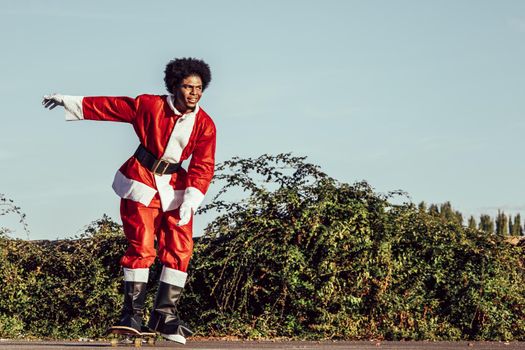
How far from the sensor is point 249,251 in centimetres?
1009

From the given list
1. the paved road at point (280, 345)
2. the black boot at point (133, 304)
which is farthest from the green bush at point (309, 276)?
the black boot at point (133, 304)

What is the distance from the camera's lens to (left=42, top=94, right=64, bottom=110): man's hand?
823 cm

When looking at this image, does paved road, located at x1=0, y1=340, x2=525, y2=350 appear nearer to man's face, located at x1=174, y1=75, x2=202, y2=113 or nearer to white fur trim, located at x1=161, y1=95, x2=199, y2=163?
Answer: white fur trim, located at x1=161, y1=95, x2=199, y2=163

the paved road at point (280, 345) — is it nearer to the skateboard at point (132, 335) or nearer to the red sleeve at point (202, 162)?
the skateboard at point (132, 335)

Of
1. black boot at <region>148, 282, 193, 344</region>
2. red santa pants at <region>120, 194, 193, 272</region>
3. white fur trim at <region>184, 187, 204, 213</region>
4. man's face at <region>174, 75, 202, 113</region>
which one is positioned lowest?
black boot at <region>148, 282, 193, 344</region>

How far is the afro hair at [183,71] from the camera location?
26.9 ft

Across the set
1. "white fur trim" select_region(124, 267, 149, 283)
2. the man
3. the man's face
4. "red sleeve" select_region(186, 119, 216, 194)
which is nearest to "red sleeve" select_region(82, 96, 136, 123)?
the man

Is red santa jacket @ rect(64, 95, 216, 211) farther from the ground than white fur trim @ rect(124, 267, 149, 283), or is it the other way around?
red santa jacket @ rect(64, 95, 216, 211)

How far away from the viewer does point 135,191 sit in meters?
8.09

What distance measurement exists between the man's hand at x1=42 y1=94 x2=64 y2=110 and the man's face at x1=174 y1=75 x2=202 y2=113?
3.42 ft

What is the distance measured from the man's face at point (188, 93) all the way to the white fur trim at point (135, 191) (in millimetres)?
766

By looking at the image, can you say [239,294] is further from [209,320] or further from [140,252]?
[140,252]

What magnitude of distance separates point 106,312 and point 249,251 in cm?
182

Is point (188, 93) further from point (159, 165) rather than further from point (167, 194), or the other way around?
point (167, 194)
